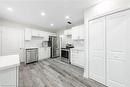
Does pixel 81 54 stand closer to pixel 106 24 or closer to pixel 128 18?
pixel 106 24

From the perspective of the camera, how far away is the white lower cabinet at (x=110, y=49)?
1.78 m

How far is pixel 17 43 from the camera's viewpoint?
14.8ft

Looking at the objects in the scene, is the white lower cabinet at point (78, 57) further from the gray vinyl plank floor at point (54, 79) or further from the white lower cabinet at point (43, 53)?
the white lower cabinet at point (43, 53)

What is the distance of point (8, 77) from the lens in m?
1.05

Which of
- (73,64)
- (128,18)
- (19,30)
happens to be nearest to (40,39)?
(19,30)

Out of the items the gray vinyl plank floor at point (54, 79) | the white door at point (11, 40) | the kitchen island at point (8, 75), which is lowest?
the gray vinyl plank floor at point (54, 79)

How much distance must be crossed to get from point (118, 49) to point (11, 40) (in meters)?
5.21

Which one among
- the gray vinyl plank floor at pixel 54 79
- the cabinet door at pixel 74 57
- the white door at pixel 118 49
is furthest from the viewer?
the cabinet door at pixel 74 57

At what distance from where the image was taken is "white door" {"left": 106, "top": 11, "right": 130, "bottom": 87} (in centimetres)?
176

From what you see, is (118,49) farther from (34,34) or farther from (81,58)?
(34,34)

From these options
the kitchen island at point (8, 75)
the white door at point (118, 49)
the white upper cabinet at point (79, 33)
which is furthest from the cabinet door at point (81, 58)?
the kitchen island at point (8, 75)

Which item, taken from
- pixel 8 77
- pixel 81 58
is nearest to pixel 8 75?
pixel 8 77

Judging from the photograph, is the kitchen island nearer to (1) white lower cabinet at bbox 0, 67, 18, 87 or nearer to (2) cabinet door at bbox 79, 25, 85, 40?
(1) white lower cabinet at bbox 0, 67, 18, 87

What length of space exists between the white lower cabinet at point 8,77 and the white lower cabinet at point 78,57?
303cm
